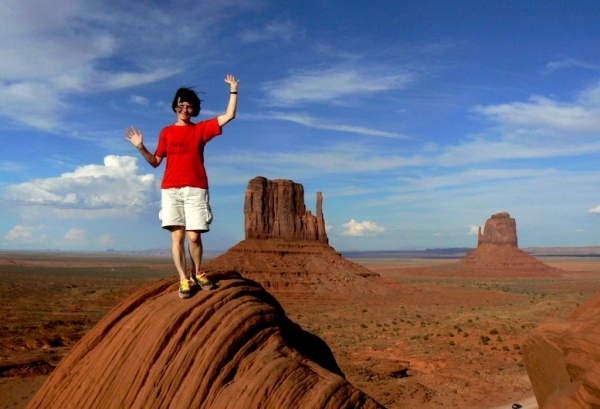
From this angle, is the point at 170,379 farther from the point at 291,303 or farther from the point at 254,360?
the point at 291,303

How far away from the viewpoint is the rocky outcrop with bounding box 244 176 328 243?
70.9 metres

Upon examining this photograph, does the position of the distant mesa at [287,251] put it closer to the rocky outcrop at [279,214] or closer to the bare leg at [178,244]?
the rocky outcrop at [279,214]

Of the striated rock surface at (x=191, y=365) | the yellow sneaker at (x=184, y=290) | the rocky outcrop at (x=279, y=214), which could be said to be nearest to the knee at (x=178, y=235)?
the yellow sneaker at (x=184, y=290)

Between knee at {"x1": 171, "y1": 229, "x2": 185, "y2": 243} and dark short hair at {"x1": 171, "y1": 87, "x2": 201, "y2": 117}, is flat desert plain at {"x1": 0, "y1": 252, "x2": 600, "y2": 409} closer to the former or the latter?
knee at {"x1": 171, "y1": 229, "x2": 185, "y2": 243}

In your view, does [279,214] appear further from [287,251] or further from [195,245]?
[195,245]

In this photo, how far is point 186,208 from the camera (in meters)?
5.57

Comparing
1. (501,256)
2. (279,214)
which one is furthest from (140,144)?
(501,256)

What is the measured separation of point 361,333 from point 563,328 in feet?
88.7

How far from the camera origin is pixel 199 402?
16.7 feet

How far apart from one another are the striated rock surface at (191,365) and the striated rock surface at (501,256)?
382 feet

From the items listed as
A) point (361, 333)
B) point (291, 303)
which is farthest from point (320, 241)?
point (361, 333)

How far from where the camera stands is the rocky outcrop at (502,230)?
401 ft

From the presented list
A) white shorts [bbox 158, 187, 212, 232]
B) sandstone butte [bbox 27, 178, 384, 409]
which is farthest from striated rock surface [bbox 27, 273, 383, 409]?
white shorts [bbox 158, 187, 212, 232]

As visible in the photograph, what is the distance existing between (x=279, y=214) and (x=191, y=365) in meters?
67.0
